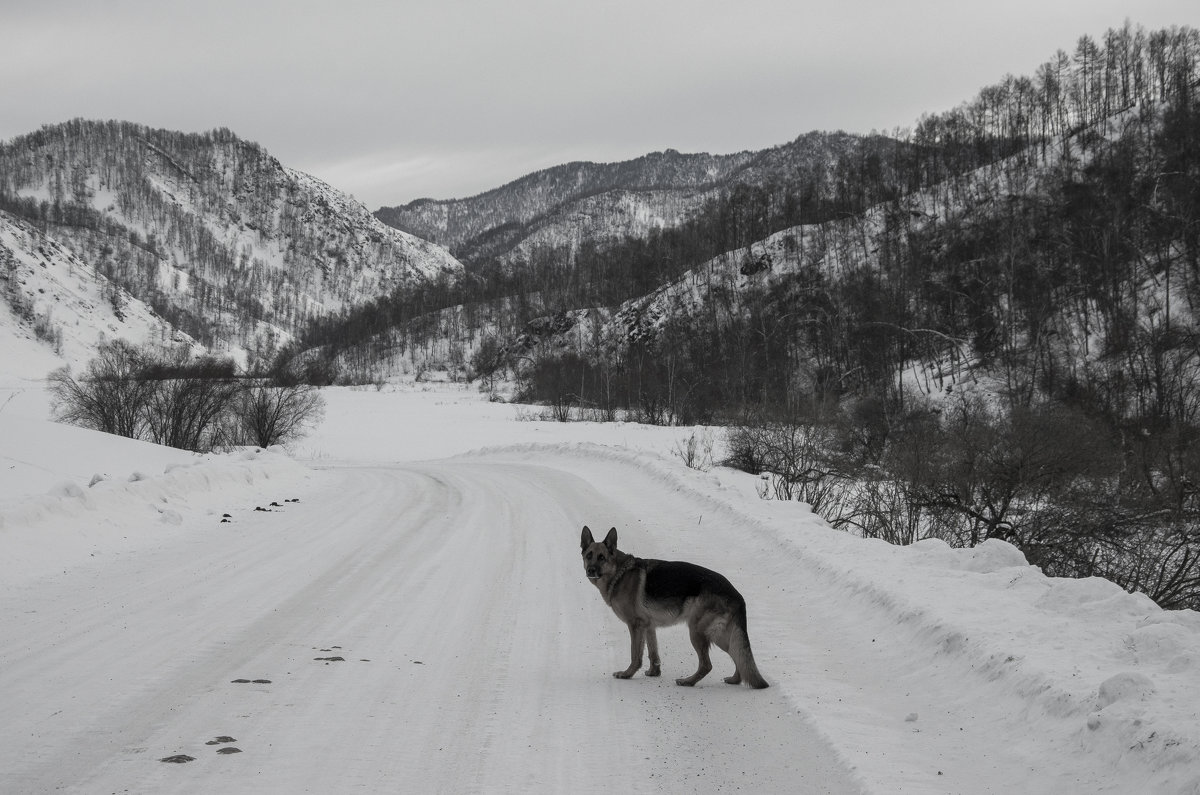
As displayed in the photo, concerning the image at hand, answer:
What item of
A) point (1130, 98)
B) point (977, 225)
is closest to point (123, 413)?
point (977, 225)

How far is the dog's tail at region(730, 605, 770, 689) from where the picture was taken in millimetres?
5426

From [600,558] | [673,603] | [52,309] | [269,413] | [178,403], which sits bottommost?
[673,603]

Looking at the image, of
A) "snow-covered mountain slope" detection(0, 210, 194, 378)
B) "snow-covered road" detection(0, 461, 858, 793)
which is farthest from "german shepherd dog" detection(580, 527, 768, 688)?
"snow-covered mountain slope" detection(0, 210, 194, 378)

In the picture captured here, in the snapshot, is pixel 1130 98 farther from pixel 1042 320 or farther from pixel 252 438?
pixel 252 438

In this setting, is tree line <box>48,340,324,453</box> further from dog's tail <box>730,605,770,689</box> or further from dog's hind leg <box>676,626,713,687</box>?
dog's tail <box>730,605,770,689</box>

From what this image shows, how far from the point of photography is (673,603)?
5559 millimetres

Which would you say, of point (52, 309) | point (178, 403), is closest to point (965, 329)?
point (178, 403)

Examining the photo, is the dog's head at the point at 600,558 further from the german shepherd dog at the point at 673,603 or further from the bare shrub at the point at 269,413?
the bare shrub at the point at 269,413

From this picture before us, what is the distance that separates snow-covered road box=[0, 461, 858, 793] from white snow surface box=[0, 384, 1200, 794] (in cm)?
3

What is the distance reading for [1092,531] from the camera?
11.8 metres

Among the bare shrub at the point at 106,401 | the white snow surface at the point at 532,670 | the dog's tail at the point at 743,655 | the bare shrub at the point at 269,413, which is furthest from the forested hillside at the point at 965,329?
the bare shrub at the point at 106,401

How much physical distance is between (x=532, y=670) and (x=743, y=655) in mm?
1676

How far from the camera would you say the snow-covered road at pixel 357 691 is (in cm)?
416

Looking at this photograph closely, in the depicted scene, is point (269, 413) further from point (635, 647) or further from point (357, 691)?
point (635, 647)
